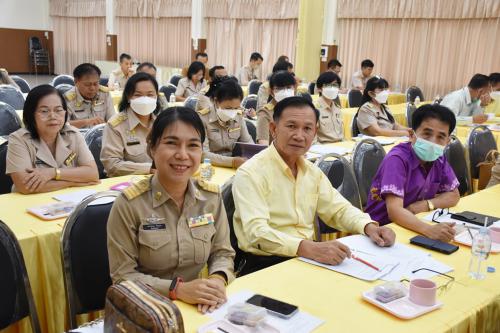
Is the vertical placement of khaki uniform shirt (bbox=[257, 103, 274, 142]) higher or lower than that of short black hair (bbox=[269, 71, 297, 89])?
lower

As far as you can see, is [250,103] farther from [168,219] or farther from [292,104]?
[168,219]

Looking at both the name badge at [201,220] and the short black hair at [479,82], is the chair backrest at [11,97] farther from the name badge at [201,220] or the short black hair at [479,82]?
the short black hair at [479,82]

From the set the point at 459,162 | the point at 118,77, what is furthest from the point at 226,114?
the point at 118,77

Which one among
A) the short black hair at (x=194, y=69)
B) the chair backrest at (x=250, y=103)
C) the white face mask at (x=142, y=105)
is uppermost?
the short black hair at (x=194, y=69)

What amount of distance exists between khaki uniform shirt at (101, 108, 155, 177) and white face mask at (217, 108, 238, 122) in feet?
2.21

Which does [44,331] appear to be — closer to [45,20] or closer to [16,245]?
[16,245]

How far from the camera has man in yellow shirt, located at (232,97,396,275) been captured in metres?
2.16

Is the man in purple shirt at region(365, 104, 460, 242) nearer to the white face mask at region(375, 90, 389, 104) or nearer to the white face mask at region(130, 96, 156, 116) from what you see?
the white face mask at region(130, 96, 156, 116)

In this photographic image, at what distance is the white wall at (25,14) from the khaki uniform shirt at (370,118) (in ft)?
48.7

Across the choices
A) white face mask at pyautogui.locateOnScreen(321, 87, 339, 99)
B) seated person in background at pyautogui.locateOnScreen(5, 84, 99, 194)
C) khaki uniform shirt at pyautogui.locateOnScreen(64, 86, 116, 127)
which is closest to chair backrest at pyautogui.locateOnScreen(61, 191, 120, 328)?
seated person in background at pyautogui.locateOnScreen(5, 84, 99, 194)

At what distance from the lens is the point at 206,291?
152 centimetres

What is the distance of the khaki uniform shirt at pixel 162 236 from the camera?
1.70 meters

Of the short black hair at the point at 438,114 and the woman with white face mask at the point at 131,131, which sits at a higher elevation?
the short black hair at the point at 438,114

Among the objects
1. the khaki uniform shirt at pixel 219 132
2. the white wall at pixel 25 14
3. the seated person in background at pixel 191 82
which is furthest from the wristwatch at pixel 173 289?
the white wall at pixel 25 14
